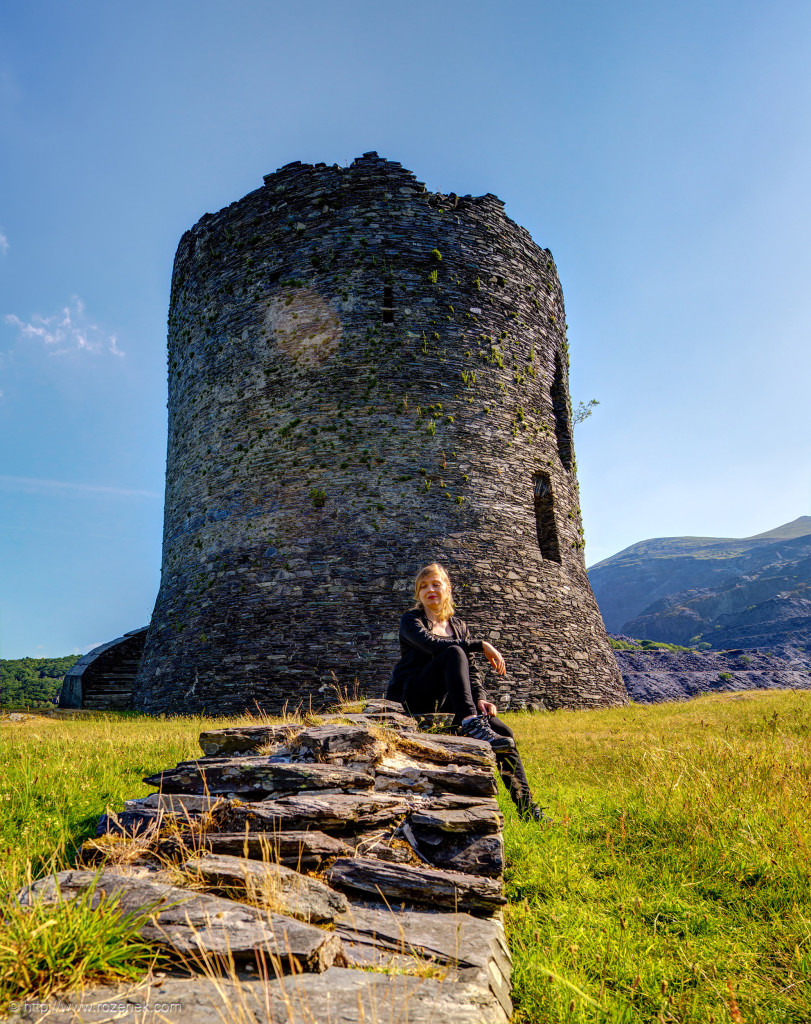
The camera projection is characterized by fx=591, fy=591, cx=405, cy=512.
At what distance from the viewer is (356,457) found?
37.1ft

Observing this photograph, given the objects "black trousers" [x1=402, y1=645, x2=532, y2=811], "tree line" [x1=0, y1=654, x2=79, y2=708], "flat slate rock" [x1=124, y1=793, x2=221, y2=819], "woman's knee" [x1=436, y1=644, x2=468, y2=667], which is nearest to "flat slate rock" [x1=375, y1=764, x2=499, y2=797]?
"black trousers" [x1=402, y1=645, x2=532, y2=811]

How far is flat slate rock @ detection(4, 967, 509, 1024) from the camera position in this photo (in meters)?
1.51

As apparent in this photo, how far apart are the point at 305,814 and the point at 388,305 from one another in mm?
10986

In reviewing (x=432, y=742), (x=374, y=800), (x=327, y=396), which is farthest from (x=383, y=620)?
(x=374, y=800)

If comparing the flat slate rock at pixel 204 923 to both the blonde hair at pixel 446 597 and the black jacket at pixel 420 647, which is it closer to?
the black jacket at pixel 420 647

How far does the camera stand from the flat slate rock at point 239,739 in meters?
3.89

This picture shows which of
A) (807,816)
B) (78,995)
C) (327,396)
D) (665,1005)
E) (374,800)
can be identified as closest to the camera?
(78,995)

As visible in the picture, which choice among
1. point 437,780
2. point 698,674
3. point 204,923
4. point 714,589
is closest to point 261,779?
point 437,780

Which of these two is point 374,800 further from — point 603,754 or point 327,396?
point 327,396

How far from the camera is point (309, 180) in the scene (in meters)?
12.8

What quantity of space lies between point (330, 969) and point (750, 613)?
6127cm

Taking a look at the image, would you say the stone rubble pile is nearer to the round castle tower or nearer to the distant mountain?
the round castle tower

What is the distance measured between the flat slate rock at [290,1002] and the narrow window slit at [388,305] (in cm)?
1155

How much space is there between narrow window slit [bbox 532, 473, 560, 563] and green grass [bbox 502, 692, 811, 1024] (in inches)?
317
